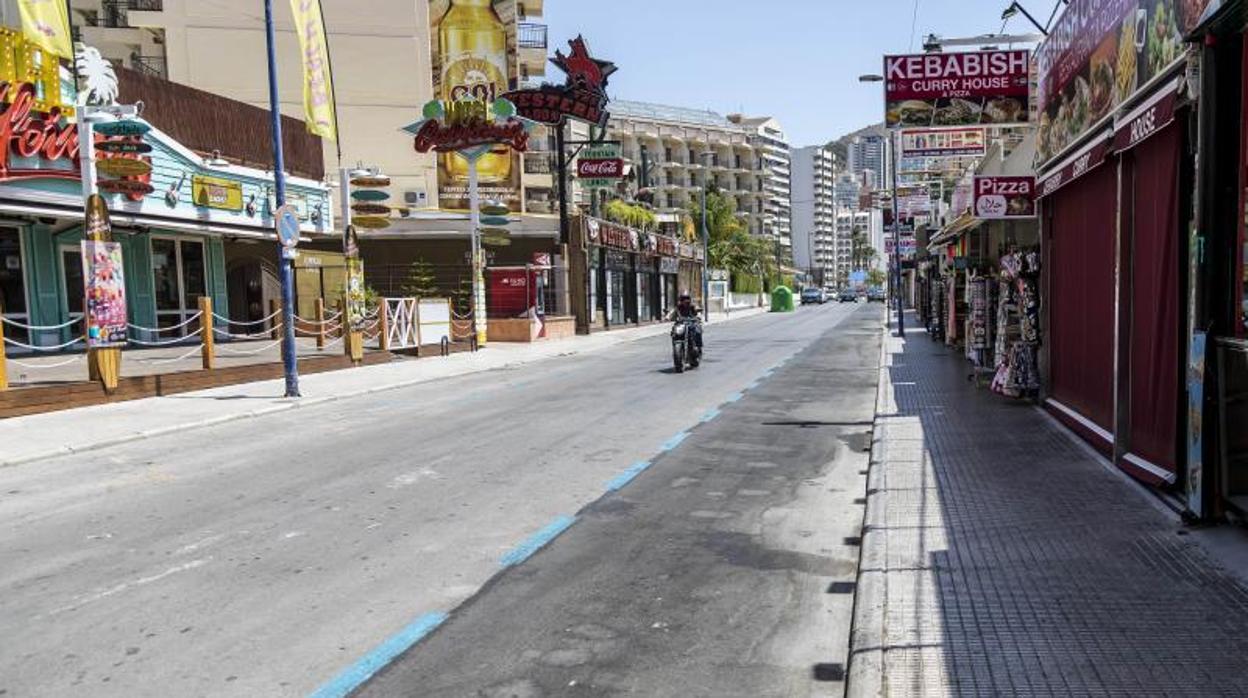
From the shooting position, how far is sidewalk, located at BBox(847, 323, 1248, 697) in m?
3.68

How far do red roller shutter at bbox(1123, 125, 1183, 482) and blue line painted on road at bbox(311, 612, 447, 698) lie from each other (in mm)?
5105

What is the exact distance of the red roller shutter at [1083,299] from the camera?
26.7ft

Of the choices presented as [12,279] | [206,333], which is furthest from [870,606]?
[12,279]

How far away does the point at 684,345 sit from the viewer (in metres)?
19.4

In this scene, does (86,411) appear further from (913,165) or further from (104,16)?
(104,16)

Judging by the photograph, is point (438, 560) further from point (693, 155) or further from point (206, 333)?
point (693, 155)

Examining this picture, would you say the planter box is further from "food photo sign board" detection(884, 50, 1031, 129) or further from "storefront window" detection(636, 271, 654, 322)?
"food photo sign board" detection(884, 50, 1031, 129)

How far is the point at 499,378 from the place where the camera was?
19.9m

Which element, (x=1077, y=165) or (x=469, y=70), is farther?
(x=469, y=70)

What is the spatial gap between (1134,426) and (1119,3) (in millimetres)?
3557

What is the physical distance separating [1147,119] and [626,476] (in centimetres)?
508

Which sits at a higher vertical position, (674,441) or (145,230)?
(145,230)

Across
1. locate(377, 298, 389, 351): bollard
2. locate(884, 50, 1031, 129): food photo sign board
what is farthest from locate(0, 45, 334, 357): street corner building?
locate(884, 50, 1031, 129): food photo sign board

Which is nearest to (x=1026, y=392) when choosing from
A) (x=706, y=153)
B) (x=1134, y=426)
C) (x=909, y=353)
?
(x=1134, y=426)
